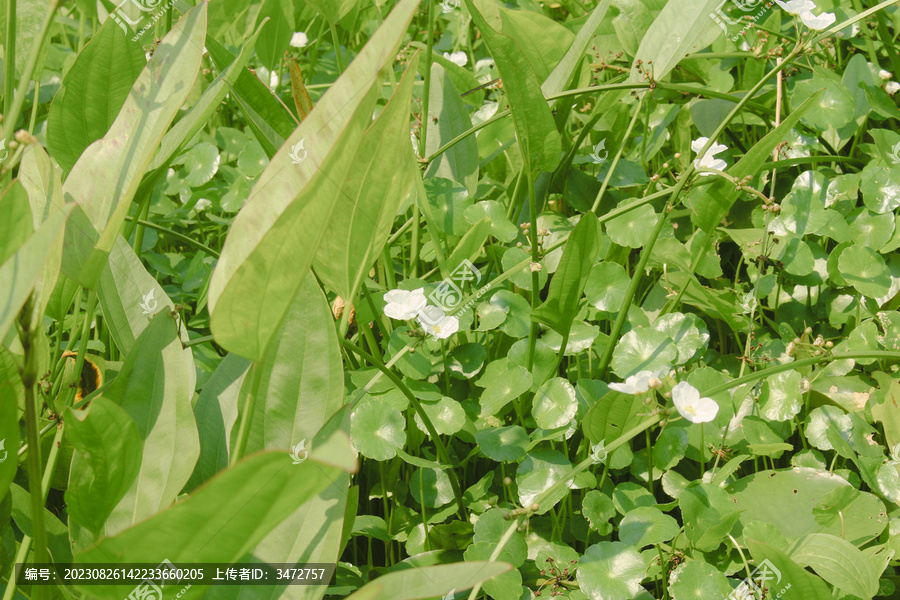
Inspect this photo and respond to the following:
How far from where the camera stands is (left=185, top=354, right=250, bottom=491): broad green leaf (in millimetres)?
700

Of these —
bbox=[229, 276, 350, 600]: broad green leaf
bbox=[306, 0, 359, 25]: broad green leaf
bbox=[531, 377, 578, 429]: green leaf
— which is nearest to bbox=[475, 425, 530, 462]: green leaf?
bbox=[531, 377, 578, 429]: green leaf

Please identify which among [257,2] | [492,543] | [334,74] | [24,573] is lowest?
[492,543]

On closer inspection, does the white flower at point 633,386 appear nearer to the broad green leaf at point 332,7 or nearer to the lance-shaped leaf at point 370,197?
the lance-shaped leaf at point 370,197

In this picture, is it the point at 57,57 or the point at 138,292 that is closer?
the point at 138,292

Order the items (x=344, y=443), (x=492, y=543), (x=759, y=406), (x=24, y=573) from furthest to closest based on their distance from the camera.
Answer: (x=759, y=406) → (x=492, y=543) → (x=24, y=573) → (x=344, y=443)

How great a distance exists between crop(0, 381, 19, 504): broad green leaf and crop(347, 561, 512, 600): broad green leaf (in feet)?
0.95

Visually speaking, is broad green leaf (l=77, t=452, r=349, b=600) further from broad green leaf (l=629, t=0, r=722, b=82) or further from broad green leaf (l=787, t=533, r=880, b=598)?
broad green leaf (l=629, t=0, r=722, b=82)

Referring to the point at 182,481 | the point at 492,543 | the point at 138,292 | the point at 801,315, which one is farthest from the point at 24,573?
the point at 801,315

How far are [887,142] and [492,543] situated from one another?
0.88m

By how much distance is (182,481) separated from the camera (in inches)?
24.7

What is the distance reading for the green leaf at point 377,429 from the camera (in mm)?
791

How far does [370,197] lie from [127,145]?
0.29m

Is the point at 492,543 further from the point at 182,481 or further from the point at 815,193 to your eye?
the point at 815,193

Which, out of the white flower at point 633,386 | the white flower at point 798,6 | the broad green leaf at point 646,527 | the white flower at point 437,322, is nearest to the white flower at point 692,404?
the white flower at point 633,386
